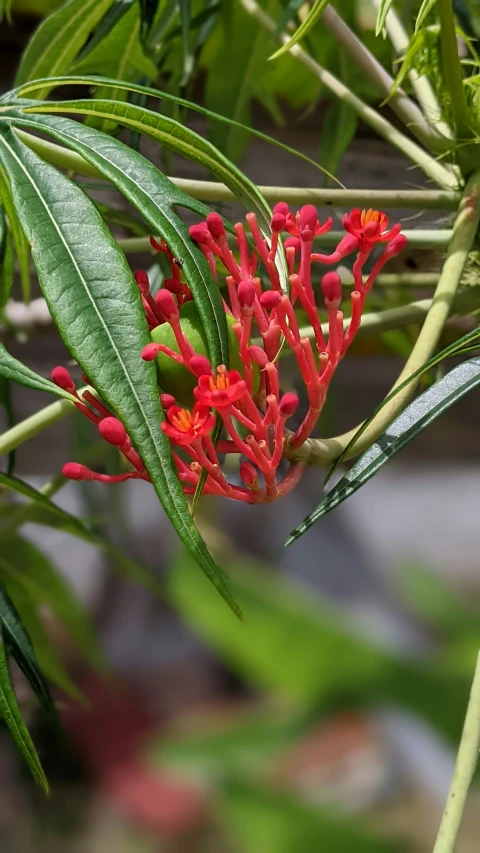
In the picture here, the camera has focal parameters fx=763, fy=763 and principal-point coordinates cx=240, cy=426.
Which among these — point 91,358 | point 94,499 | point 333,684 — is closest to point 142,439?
point 91,358

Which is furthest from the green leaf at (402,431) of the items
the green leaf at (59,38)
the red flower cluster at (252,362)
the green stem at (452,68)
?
the green leaf at (59,38)

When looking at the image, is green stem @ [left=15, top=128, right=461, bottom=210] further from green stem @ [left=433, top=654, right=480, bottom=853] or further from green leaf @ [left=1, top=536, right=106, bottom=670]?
green leaf @ [left=1, top=536, right=106, bottom=670]

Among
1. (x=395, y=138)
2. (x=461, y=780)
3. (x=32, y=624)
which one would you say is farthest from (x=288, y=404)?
(x=32, y=624)

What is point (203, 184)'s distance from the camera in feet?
0.97

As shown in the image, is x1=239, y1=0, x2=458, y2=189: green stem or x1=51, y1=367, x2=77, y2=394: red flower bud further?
x1=239, y1=0, x2=458, y2=189: green stem

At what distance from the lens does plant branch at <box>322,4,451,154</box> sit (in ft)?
1.23

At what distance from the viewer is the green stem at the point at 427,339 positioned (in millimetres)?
242

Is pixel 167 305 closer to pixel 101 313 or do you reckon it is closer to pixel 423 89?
pixel 101 313

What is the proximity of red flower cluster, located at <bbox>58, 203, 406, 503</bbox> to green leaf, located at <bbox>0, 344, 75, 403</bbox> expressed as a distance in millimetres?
14

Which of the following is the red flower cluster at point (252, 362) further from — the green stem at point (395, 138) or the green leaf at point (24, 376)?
the green stem at point (395, 138)

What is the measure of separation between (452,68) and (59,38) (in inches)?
8.2

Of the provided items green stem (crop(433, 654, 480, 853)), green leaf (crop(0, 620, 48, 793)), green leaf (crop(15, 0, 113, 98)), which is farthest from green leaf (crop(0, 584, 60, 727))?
green leaf (crop(15, 0, 113, 98))

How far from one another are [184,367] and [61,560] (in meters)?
1.15

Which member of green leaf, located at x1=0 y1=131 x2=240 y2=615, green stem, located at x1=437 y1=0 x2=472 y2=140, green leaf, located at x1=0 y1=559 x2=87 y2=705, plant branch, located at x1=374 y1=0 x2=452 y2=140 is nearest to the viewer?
green leaf, located at x1=0 y1=131 x2=240 y2=615
